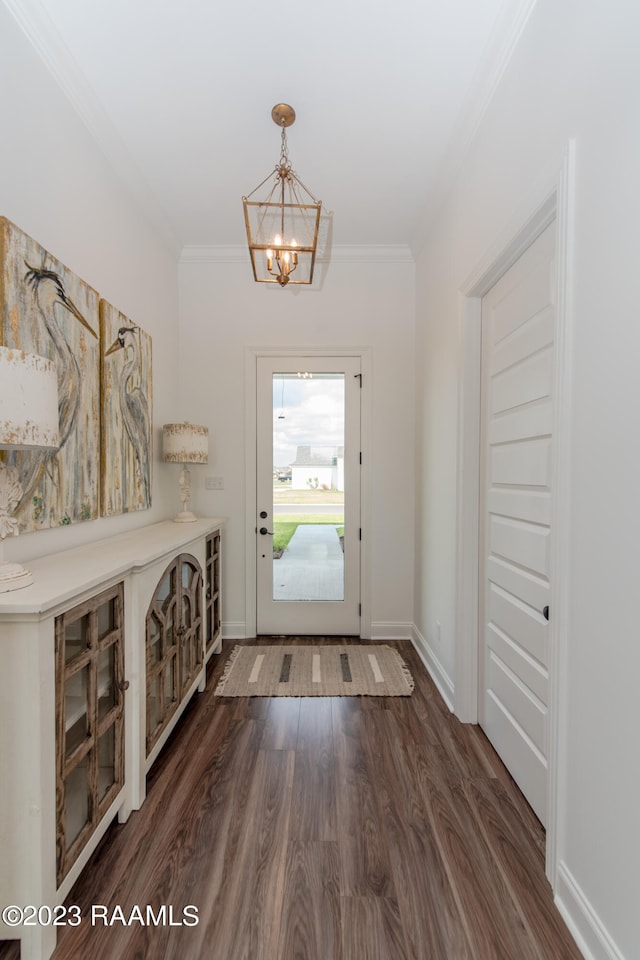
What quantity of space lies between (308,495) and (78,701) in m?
2.28

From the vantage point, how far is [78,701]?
55.0 inches

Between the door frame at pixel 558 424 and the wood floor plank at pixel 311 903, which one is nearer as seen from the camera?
the wood floor plank at pixel 311 903

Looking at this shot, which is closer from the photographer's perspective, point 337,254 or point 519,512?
point 519,512

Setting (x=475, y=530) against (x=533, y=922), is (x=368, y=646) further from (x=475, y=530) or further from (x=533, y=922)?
(x=533, y=922)

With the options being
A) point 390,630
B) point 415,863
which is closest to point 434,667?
point 390,630

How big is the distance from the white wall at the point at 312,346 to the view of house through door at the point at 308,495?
0.14 m

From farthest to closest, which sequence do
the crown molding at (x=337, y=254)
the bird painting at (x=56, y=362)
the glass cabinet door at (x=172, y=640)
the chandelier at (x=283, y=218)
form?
the crown molding at (x=337, y=254), the chandelier at (x=283, y=218), the glass cabinet door at (x=172, y=640), the bird painting at (x=56, y=362)

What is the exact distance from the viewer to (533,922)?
1.30 metres

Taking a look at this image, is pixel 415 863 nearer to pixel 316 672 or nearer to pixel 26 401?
pixel 316 672

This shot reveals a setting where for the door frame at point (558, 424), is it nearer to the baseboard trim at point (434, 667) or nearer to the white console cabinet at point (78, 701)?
the baseboard trim at point (434, 667)

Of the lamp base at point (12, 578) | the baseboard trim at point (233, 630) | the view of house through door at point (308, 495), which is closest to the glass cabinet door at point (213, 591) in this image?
the baseboard trim at point (233, 630)

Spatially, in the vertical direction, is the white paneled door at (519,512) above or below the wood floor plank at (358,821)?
above

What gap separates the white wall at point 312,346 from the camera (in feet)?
11.3

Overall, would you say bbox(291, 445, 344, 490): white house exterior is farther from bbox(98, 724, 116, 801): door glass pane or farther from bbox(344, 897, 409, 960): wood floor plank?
bbox(344, 897, 409, 960): wood floor plank
